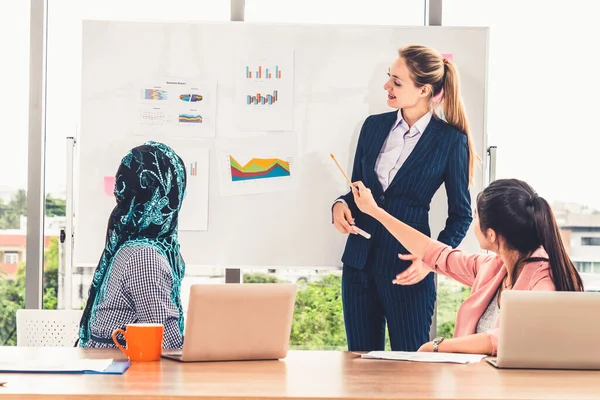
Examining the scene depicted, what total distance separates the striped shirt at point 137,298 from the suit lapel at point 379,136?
4.74ft

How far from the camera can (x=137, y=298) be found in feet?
8.13

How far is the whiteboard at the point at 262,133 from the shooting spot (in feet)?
12.3

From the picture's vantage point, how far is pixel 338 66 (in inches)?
149

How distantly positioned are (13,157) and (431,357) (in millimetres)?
2607

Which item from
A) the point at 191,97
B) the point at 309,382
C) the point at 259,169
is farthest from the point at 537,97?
the point at 309,382

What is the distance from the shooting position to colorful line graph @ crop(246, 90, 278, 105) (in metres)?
3.78

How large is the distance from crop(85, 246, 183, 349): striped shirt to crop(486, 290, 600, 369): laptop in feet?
3.37

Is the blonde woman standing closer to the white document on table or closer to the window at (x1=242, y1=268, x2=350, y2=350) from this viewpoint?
the window at (x1=242, y1=268, x2=350, y2=350)

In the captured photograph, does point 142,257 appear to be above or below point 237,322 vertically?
above

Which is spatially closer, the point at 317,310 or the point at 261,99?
the point at 261,99

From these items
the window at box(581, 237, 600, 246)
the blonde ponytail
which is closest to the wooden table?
the blonde ponytail

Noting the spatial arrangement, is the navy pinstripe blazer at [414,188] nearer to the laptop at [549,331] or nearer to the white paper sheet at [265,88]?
the white paper sheet at [265,88]

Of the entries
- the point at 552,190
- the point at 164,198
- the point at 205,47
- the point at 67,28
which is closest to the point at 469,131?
the point at 552,190

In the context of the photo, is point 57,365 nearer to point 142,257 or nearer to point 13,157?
point 142,257
